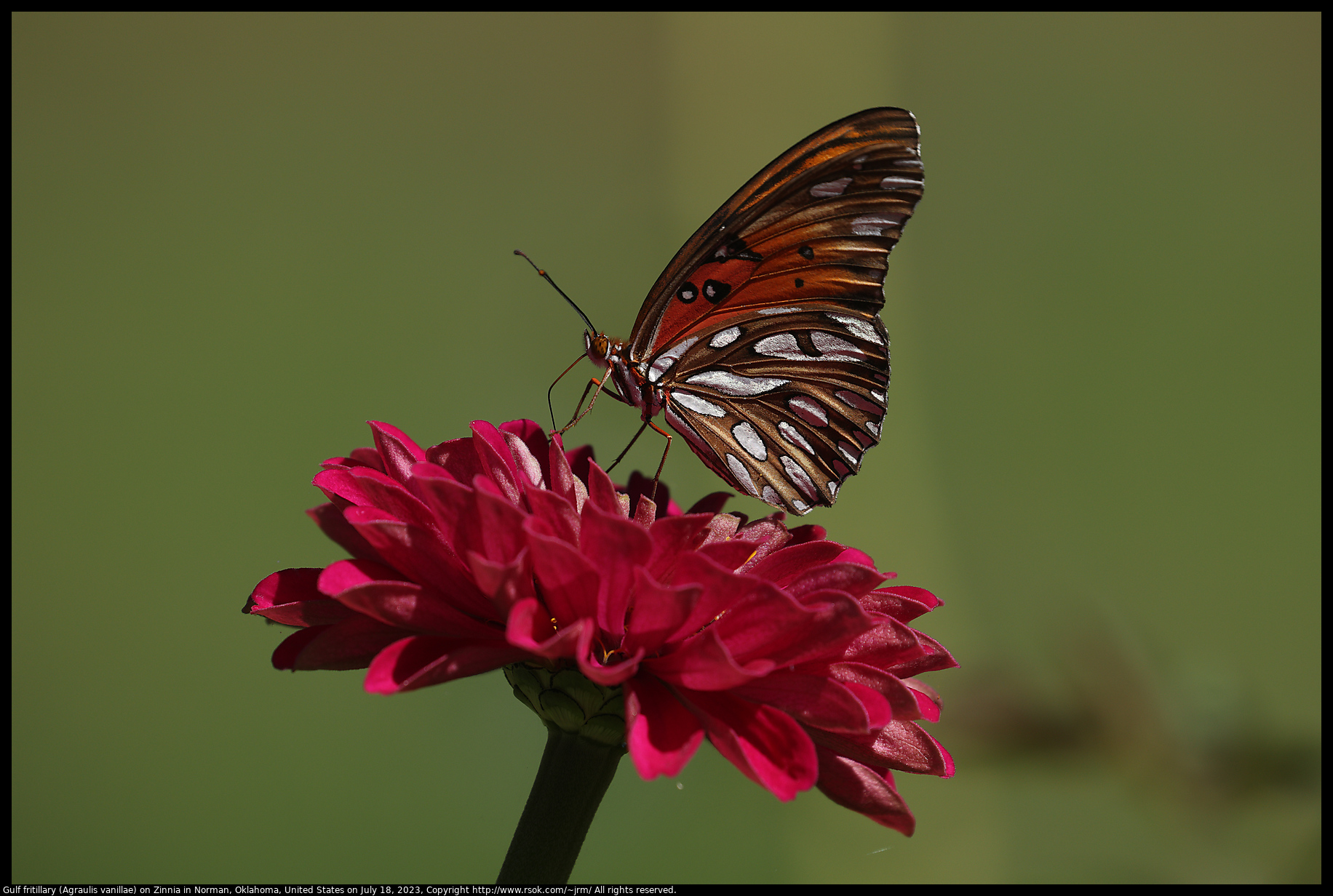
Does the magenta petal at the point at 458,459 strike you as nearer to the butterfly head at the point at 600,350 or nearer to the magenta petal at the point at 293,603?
the magenta petal at the point at 293,603

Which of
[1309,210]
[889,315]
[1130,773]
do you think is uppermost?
[1309,210]

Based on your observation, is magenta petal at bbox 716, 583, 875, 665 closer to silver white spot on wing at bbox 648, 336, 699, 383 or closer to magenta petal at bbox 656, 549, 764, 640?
magenta petal at bbox 656, 549, 764, 640

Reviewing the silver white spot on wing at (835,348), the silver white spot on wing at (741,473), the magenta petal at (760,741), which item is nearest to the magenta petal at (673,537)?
the magenta petal at (760,741)

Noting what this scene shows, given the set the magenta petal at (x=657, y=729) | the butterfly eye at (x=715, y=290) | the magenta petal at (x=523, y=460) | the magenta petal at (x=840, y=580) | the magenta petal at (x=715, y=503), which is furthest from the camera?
the butterfly eye at (x=715, y=290)

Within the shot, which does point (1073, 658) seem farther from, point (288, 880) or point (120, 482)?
point (120, 482)

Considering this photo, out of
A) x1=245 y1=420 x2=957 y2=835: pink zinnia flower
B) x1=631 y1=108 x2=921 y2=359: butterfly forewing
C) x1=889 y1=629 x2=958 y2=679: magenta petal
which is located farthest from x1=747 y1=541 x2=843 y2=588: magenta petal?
x1=631 y1=108 x2=921 y2=359: butterfly forewing

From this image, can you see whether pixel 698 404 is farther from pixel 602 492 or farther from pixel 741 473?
pixel 602 492

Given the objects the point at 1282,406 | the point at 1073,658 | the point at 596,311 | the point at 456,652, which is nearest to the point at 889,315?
the point at 596,311
